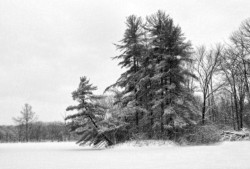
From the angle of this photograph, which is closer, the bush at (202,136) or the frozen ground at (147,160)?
the frozen ground at (147,160)

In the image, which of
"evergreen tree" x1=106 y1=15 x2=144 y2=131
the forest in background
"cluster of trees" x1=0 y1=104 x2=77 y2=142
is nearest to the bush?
the forest in background

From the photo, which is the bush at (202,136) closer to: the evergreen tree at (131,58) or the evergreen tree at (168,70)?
the evergreen tree at (168,70)

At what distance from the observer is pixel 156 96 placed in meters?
25.2

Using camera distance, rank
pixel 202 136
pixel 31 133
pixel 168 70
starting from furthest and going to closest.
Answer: pixel 31 133 → pixel 168 70 → pixel 202 136

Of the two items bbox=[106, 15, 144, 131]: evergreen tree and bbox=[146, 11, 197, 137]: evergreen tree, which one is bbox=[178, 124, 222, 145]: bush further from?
bbox=[106, 15, 144, 131]: evergreen tree

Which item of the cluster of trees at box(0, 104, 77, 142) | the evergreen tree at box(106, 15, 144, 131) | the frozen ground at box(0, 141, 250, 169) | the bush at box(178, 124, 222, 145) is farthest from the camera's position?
the cluster of trees at box(0, 104, 77, 142)

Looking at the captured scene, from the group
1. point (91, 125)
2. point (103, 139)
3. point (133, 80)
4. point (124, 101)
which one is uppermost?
point (133, 80)

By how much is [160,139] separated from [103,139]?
6.63 m

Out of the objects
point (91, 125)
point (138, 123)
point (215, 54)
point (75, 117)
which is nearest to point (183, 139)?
point (138, 123)

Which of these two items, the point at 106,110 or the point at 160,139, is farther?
the point at 106,110

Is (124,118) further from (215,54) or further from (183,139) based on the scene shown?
(215,54)

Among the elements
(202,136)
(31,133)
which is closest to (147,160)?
(202,136)

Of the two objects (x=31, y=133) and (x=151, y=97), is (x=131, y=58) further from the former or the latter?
(x=31, y=133)

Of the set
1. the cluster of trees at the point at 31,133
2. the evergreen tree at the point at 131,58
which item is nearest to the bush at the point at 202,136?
the evergreen tree at the point at 131,58
